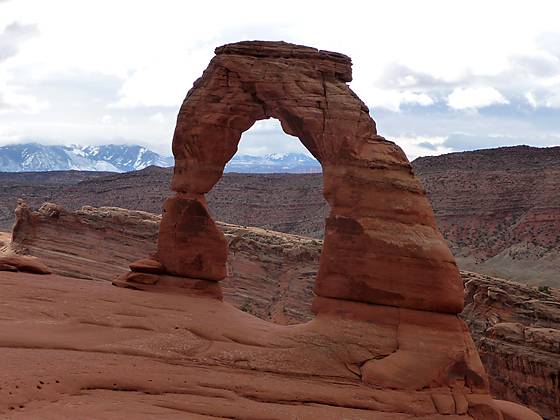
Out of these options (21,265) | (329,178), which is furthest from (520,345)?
(21,265)

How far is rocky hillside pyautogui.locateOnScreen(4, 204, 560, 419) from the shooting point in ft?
75.7

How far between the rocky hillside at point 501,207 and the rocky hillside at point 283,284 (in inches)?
879

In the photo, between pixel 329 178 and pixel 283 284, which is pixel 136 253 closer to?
pixel 283 284

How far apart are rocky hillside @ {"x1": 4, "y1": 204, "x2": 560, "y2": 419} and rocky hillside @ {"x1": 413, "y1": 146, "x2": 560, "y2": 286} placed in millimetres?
22314

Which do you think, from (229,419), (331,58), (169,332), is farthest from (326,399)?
(331,58)

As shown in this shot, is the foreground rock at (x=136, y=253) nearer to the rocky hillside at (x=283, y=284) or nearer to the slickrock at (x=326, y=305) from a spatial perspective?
the rocky hillside at (x=283, y=284)

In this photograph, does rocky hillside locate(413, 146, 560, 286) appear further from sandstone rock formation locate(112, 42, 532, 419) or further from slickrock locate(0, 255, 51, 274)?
slickrock locate(0, 255, 51, 274)

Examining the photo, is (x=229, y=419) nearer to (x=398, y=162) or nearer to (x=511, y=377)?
(x=398, y=162)

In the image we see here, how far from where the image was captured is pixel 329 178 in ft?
57.8

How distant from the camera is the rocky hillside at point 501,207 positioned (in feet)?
189

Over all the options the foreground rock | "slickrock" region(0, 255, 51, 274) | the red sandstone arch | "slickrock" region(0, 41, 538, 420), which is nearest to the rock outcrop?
"slickrock" region(0, 41, 538, 420)

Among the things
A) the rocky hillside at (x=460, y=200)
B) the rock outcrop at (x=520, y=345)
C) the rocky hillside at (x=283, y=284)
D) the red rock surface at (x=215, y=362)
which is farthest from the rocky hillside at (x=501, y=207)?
the red rock surface at (x=215, y=362)

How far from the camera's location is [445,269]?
16484mm

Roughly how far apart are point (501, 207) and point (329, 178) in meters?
57.7
